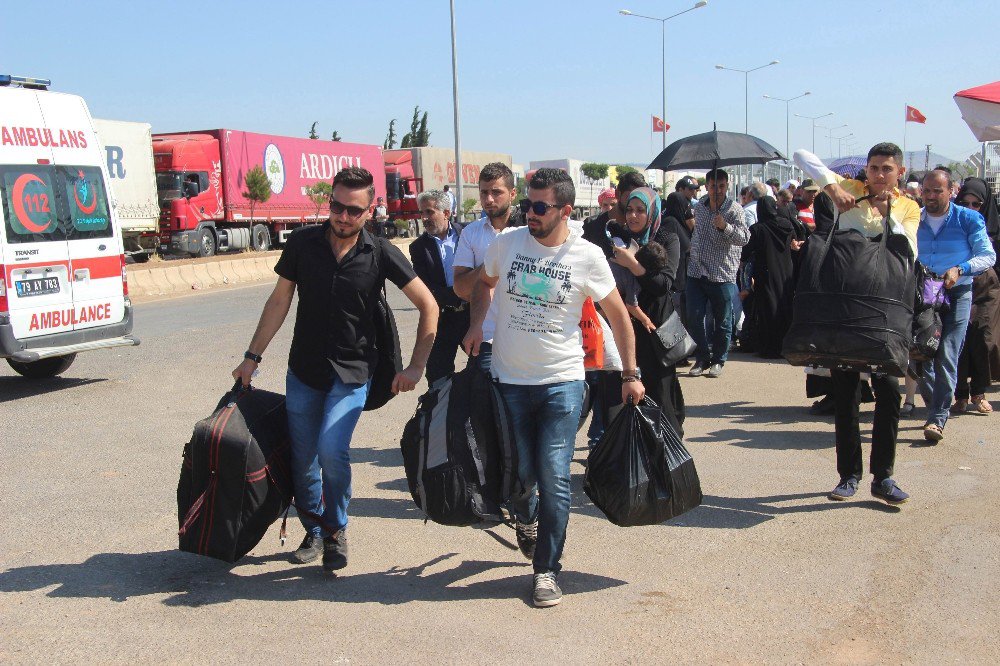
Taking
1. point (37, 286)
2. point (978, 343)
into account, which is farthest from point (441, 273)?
point (37, 286)

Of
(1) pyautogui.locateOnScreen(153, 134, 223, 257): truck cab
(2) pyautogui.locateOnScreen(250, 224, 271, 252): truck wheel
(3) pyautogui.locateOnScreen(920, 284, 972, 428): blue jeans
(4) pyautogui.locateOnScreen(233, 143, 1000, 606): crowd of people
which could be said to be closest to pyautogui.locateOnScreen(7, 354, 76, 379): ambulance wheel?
(4) pyautogui.locateOnScreen(233, 143, 1000, 606): crowd of people

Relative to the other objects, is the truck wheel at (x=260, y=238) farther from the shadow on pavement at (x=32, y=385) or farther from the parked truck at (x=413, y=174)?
the shadow on pavement at (x=32, y=385)

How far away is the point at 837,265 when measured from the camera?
555 centimetres

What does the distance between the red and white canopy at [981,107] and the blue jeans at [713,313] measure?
9.26 feet

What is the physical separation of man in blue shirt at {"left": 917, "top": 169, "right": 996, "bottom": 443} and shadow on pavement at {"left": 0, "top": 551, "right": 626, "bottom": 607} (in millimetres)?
3847

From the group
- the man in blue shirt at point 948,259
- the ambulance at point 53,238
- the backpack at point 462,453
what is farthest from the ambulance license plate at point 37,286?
the man in blue shirt at point 948,259

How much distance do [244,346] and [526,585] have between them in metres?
8.54

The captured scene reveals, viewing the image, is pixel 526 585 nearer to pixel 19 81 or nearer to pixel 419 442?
pixel 419 442

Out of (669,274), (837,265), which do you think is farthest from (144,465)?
(837,265)

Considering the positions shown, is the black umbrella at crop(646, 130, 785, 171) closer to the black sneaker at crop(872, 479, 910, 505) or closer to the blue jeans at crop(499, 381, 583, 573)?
the black sneaker at crop(872, 479, 910, 505)

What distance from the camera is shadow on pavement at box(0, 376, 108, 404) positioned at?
9500 mm

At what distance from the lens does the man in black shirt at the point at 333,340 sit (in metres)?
4.82

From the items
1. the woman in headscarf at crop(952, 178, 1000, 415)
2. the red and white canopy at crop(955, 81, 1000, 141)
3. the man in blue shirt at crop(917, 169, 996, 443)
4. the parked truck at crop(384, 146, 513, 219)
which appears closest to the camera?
the man in blue shirt at crop(917, 169, 996, 443)

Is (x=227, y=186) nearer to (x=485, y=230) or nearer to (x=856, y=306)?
(x=485, y=230)
